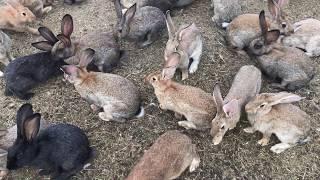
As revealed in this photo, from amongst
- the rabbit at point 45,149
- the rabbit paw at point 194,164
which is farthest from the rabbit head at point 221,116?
the rabbit at point 45,149

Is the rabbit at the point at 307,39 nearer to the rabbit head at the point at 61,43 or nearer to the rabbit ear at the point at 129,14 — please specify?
the rabbit ear at the point at 129,14

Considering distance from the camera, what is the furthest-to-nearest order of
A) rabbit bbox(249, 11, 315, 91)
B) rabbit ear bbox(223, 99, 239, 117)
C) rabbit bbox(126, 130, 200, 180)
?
rabbit bbox(249, 11, 315, 91) → rabbit ear bbox(223, 99, 239, 117) → rabbit bbox(126, 130, 200, 180)

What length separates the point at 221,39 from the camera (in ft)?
15.8

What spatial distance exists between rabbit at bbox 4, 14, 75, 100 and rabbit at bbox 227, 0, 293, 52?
1785 millimetres

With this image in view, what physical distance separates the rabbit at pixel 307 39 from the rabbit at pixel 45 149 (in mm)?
2588

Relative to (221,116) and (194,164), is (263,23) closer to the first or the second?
(221,116)

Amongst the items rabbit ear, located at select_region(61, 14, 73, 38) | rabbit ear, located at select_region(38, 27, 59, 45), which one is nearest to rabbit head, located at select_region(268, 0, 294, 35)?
rabbit ear, located at select_region(61, 14, 73, 38)

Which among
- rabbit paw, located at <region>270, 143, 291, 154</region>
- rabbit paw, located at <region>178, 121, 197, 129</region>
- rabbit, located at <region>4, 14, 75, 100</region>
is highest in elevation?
rabbit, located at <region>4, 14, 75, 100</region>

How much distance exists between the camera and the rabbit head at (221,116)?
3.48 metres

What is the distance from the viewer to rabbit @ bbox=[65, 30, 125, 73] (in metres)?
4.38

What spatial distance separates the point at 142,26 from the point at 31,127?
193 cm

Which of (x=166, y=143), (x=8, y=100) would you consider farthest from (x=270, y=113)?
(x=8, y=100)

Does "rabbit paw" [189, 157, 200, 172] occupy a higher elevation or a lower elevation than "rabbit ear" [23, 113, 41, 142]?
lower

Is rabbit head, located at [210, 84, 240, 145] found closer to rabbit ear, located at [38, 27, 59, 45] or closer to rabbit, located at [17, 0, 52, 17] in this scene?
rabbit ear, located at [38, 27, 59, 45]
